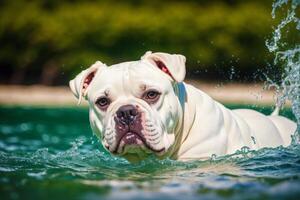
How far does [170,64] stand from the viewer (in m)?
5.79

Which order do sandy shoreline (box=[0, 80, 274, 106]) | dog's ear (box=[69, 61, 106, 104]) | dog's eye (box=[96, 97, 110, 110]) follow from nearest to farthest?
dog's eye (box=[96, 97, 110, 110]) < dog's ear (box=[69, 61, 106, 104]) < sandy shoreline (box=[0, 80, 274, 106])

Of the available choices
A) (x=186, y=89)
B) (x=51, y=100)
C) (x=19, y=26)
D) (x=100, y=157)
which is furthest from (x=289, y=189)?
(x=19, y=26)

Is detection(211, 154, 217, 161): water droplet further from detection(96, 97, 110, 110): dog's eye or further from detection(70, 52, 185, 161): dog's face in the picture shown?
detection(96, 97, 110, 110): dog's eye

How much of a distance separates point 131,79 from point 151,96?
0.72 ft

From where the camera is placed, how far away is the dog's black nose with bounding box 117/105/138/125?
5.53m

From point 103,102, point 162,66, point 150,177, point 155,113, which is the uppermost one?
point 162,66

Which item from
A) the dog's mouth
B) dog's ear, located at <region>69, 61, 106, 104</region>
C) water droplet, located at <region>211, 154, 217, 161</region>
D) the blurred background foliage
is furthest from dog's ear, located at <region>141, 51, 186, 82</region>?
the blurred background foliage

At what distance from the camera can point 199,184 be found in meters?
5.07

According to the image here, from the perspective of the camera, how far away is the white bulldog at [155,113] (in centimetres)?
557

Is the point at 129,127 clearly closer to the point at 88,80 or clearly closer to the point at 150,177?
the point at 150,177

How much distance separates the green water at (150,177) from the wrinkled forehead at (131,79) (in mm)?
650

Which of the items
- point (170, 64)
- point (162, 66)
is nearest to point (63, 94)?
point (162, 66)

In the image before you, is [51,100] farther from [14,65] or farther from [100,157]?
[100,157]

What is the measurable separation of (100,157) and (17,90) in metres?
16.7
